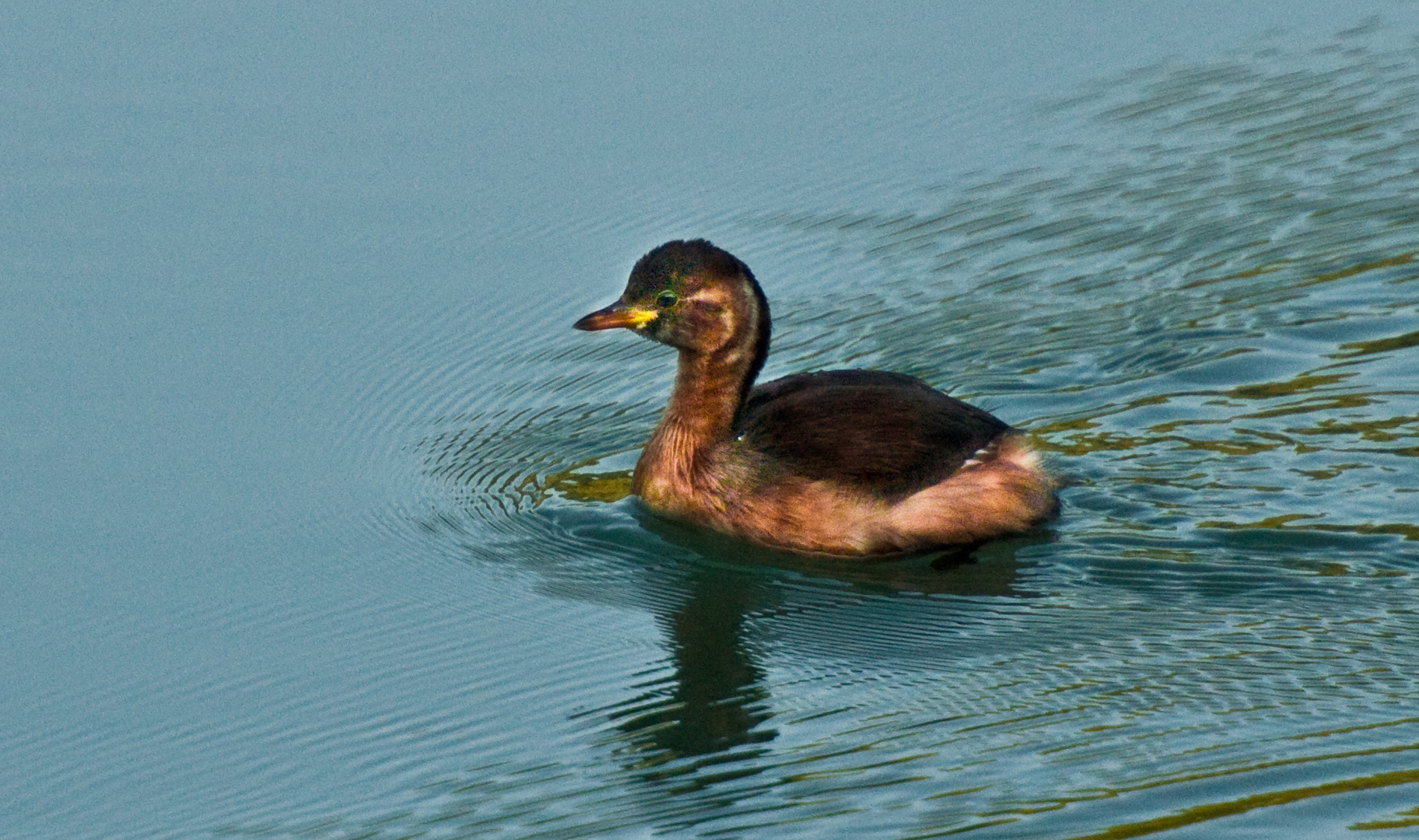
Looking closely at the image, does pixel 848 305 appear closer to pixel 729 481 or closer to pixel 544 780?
pixel 729 481

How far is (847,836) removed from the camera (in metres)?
6.14

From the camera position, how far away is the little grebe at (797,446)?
340 inches

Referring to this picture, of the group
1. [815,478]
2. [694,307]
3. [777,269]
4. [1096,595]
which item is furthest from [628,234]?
[1096,595]

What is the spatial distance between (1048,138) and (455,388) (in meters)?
4.31

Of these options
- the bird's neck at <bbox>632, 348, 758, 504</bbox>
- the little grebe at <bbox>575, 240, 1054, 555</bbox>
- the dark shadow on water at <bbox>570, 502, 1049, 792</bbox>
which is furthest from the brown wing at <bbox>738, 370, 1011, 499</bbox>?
the dark shadow on water at <bbox>570, 502, 1049, 792</bbox>

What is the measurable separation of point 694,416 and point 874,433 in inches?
35.4

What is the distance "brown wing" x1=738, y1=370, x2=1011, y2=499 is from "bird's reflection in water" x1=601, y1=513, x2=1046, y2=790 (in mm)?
366

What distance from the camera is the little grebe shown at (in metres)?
8.65

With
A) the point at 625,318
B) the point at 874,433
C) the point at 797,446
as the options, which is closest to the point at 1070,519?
the point at 874,433

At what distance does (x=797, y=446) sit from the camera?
28.9ft

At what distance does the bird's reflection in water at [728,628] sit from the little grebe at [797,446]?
11 centimetres

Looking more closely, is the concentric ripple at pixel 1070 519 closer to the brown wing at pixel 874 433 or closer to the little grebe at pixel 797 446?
the little grebe at pixel 797 446

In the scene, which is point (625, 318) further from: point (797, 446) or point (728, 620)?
point (728, 620)

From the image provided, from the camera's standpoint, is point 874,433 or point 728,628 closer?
point 728,628
